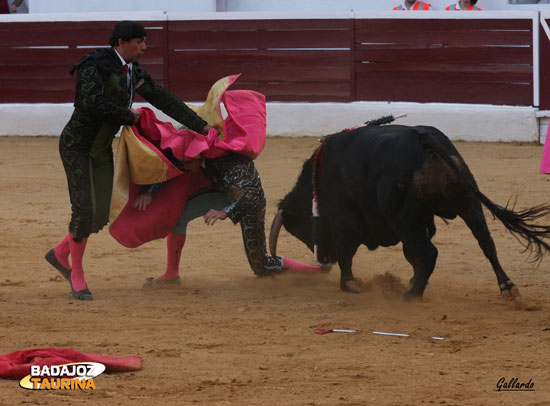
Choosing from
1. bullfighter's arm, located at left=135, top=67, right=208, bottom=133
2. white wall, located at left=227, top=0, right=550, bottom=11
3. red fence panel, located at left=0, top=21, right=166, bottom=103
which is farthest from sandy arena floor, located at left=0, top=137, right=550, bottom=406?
white wall, located at left=227, top=0, right=550, bottom=11

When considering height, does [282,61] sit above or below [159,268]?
above

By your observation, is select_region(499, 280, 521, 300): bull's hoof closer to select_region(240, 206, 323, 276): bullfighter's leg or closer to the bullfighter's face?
select_region(240, 206, 323, 276): bullfighter's leg

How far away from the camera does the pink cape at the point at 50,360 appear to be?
3.22 meters

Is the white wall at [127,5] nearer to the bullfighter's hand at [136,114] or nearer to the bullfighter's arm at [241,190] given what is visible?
the bullfighter's arm at [241,190]

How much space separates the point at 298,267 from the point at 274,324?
0.96 m

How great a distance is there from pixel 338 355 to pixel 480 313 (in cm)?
83

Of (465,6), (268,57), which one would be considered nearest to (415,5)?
(465,6)

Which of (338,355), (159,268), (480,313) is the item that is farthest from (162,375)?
(159,268)

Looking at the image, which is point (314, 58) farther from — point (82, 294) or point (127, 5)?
point (82, 294)

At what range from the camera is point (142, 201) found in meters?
4.63

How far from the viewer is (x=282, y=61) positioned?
966 centimetres

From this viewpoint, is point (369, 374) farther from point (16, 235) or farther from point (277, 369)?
point (16, 235)

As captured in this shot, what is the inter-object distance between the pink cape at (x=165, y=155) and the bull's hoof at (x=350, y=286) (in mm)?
693

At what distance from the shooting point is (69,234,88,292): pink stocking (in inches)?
175
